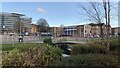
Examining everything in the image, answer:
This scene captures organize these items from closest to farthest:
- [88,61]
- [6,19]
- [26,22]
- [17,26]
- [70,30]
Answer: [88,61], [6,19], [17,26], [26,22], [70,30]

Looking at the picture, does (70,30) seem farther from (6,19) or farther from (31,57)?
(31,57)

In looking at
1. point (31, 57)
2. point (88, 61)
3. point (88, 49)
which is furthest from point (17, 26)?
point (88, 61)

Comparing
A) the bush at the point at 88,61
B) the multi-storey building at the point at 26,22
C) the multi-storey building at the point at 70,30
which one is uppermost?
the multi-storey building at the point at 26,22

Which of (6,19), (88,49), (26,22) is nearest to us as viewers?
(88,49)

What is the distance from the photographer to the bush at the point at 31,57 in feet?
15.7

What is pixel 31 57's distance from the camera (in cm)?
495

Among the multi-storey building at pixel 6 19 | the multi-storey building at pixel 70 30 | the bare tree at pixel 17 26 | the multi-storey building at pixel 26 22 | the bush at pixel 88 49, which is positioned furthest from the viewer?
the multi-storey building at pixel 70 30

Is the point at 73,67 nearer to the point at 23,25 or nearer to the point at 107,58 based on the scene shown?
the point at 107,58

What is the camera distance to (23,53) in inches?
197

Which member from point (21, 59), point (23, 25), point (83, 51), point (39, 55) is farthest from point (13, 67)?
point (23, 25)

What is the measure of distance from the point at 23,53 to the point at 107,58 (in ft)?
7.07

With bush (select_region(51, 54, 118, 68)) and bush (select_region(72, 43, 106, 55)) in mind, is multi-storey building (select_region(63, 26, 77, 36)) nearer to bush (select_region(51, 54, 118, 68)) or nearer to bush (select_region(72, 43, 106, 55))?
bush (select_region(72, 43, 106, 55))

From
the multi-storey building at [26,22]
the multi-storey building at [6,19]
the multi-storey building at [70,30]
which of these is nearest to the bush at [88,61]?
the multi-storey building at [6,19]

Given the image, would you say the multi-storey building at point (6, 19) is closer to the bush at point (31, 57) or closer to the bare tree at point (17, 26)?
the bush at point (31, 57)
